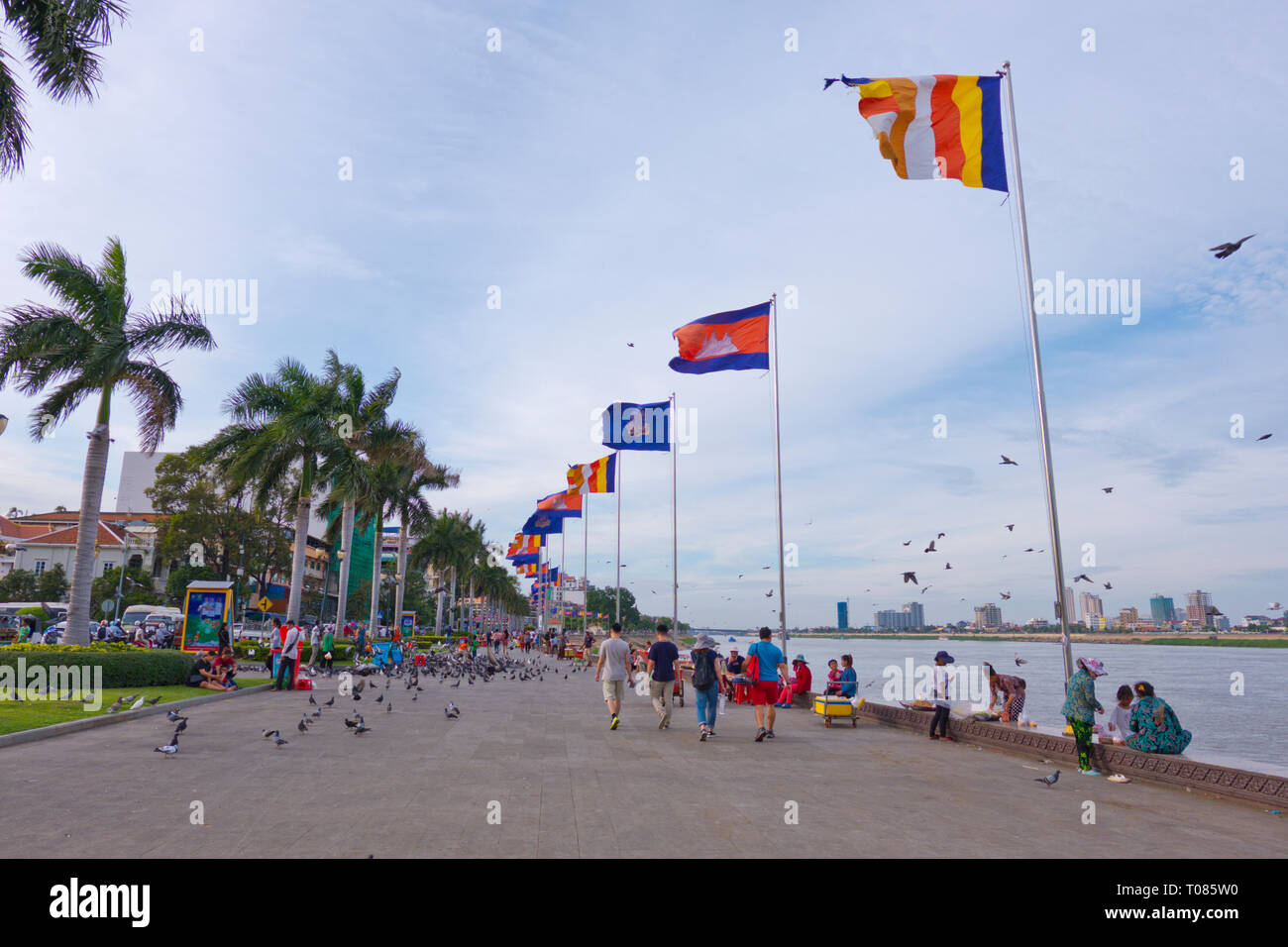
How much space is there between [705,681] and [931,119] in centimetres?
1003

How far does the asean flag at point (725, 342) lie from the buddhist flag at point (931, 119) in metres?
7.29

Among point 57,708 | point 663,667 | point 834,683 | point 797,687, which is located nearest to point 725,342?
point 797,687

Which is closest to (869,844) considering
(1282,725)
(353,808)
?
(353,808)

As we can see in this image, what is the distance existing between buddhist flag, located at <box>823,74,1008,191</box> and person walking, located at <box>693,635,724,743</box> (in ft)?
28.0

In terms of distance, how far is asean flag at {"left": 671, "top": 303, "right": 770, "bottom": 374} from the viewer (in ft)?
65.7

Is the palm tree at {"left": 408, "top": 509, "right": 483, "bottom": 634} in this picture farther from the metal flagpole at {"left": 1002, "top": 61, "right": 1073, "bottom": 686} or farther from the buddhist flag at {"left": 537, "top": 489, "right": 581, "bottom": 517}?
the metal flagpole at {"left": 1002, "top": 61, "right": 1073, "bottom": 686}

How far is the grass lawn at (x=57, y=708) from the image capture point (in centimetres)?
1110

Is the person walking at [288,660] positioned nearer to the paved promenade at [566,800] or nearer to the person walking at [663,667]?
the paved promenade at [566,800]

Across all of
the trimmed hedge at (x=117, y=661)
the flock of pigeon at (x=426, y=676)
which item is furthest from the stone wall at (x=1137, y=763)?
the trimmed hedge at (x=117, y=661)

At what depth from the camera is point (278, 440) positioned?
87.1ft

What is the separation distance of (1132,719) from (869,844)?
18.2ft

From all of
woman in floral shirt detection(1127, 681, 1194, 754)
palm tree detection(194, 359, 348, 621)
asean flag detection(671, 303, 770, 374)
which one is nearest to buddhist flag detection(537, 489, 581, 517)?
palm tree detection(194, 359, 348, 621)

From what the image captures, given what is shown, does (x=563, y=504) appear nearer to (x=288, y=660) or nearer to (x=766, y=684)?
(x=288, y=660)
